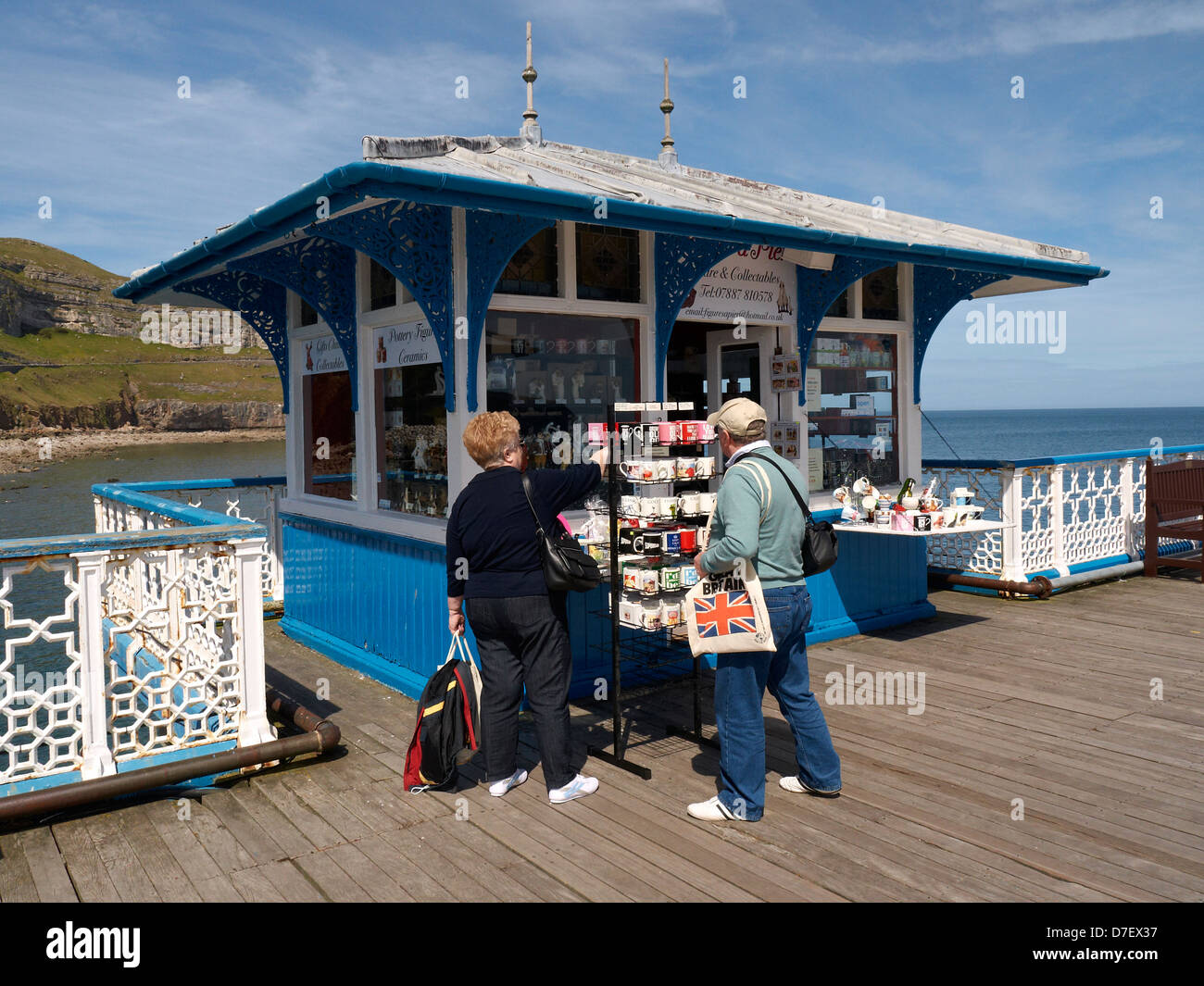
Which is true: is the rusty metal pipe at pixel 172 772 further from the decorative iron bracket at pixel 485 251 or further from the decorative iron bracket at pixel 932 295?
the decorative iron bracket at pixel 932 295

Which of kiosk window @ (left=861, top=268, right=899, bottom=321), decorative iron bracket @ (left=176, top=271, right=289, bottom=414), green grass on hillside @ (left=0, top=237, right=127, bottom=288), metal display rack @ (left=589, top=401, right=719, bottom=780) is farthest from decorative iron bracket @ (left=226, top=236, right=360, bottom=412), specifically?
green grass on hillside @ (left=0, top=237, right=127, bottom=288)

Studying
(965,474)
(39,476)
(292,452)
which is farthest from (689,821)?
(39,476)

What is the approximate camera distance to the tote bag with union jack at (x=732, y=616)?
385cm

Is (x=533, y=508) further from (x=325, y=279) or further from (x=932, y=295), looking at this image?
(x=932, y=295)

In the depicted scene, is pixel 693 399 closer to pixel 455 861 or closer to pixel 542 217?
pixel 542 217

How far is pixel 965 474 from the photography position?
9.73 meters

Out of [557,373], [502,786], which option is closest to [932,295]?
[557,373]

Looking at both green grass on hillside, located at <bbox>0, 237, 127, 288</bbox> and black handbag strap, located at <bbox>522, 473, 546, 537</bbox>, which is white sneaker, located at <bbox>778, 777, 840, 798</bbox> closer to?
black handbag strap, located at <bbox>522, 473, 546, 537</bbox>

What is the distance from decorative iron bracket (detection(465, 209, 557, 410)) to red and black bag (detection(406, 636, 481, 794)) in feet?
5.93

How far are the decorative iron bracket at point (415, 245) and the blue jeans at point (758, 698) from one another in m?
2.43

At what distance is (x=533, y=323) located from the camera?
5.84 meters

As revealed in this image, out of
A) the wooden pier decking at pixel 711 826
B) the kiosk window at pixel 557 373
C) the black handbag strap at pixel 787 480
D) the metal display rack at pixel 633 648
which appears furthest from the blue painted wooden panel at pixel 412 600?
the black handbag strap at pixel 787 480

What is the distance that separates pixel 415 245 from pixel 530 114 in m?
2.90

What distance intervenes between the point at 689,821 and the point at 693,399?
4293mm
